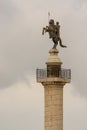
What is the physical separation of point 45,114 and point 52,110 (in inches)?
31.7

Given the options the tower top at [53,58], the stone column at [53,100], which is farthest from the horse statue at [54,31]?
the stone column at [53,100]

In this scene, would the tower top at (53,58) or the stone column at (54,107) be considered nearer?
the stone column at (54,107)

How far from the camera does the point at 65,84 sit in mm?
37375

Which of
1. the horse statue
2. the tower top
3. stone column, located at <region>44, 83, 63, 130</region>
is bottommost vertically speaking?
stone column, located at <region>44, 83, 63, 130</region>

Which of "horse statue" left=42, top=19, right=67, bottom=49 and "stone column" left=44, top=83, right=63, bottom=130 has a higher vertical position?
"horse statue" left=42, top=19, right=67, bottom=49

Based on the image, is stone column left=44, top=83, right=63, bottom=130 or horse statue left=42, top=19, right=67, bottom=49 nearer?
stone column left=44, top=83, right=63, bottom=130

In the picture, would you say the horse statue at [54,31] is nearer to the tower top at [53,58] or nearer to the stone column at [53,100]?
the tower top at [53,58]

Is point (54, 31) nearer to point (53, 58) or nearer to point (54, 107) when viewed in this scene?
point (53, 58)

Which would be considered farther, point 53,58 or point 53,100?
point 53,58

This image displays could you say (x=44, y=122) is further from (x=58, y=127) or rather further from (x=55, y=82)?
(x=55, y=82)

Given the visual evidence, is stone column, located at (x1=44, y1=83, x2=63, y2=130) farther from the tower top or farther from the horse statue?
the horse statue

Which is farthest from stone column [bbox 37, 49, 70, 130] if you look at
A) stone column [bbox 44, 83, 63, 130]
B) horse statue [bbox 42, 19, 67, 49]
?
horse statue [bbox 42, 19, 67, 49]

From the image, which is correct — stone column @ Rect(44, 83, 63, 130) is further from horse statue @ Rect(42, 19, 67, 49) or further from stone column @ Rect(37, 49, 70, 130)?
horse statue @ Rect(42, 19, 67, 49)

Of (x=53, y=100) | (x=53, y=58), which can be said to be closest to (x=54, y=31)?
(x=53, y=58)
